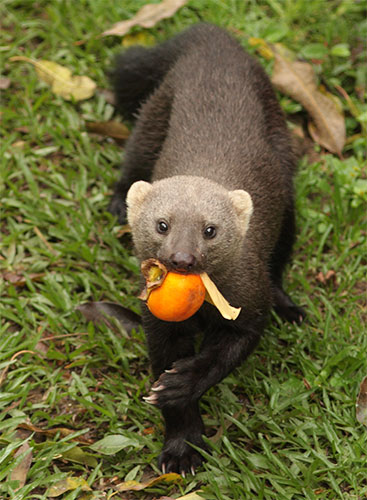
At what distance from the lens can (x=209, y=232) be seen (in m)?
3.90

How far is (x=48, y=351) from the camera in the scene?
4906 mm

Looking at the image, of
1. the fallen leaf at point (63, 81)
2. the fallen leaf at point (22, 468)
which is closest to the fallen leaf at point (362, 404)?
the fallen leaf at point (22, 468)

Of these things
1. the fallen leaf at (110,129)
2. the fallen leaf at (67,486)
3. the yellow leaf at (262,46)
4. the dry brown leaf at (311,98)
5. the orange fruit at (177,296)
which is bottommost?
the fallen leaf at (67,486)


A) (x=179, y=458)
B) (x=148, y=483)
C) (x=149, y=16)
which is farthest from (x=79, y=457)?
(x=149, y=16)

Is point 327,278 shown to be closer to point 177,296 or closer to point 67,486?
point 177,296

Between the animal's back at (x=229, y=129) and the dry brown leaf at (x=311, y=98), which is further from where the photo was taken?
the dry brown leaf at (x=311, y=98)

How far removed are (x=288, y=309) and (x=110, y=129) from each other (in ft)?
7.67

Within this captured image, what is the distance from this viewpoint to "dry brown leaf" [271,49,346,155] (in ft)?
20.9

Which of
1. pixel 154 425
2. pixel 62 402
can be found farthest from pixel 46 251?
pixel 154 425

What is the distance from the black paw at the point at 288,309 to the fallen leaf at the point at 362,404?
803mm

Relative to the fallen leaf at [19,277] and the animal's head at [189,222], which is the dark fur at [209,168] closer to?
the animal's head at [189,222]

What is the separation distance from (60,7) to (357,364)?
447cm

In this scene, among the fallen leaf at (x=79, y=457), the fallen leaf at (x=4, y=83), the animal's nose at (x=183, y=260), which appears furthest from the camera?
the fallen leaf at (x=4, y=83)

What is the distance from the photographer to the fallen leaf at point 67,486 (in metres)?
4.08
